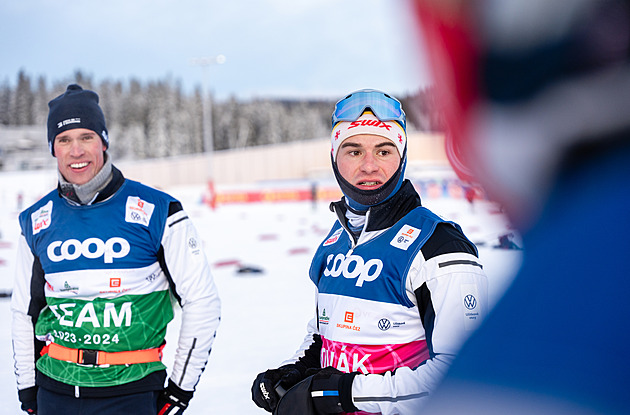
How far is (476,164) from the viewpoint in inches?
16.4

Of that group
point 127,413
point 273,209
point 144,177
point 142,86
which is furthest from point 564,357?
point 142,86

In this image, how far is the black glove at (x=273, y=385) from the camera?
1.95 metres

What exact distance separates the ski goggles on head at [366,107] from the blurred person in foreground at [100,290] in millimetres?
1034

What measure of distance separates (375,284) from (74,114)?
181cm

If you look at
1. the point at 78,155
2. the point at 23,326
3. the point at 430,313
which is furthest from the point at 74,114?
the point at 430,313

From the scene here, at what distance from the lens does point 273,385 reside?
1994mm

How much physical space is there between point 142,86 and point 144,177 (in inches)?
2361

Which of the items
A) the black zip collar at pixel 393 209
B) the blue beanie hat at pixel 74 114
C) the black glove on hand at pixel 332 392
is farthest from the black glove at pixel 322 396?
the blue beanie hat at pixel 74 114

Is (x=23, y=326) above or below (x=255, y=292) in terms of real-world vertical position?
above

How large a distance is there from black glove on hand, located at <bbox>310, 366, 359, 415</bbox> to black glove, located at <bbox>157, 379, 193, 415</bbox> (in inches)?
42.8

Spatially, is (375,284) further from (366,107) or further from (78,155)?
(78,155)

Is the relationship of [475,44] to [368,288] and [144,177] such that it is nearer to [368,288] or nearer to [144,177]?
[368,288]

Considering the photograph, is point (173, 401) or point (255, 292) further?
point (255, 292)

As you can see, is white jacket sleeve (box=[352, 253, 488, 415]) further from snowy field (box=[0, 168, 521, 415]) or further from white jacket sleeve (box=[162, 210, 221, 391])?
white jacket sleeve (box=[162, 210, 221, 391])
